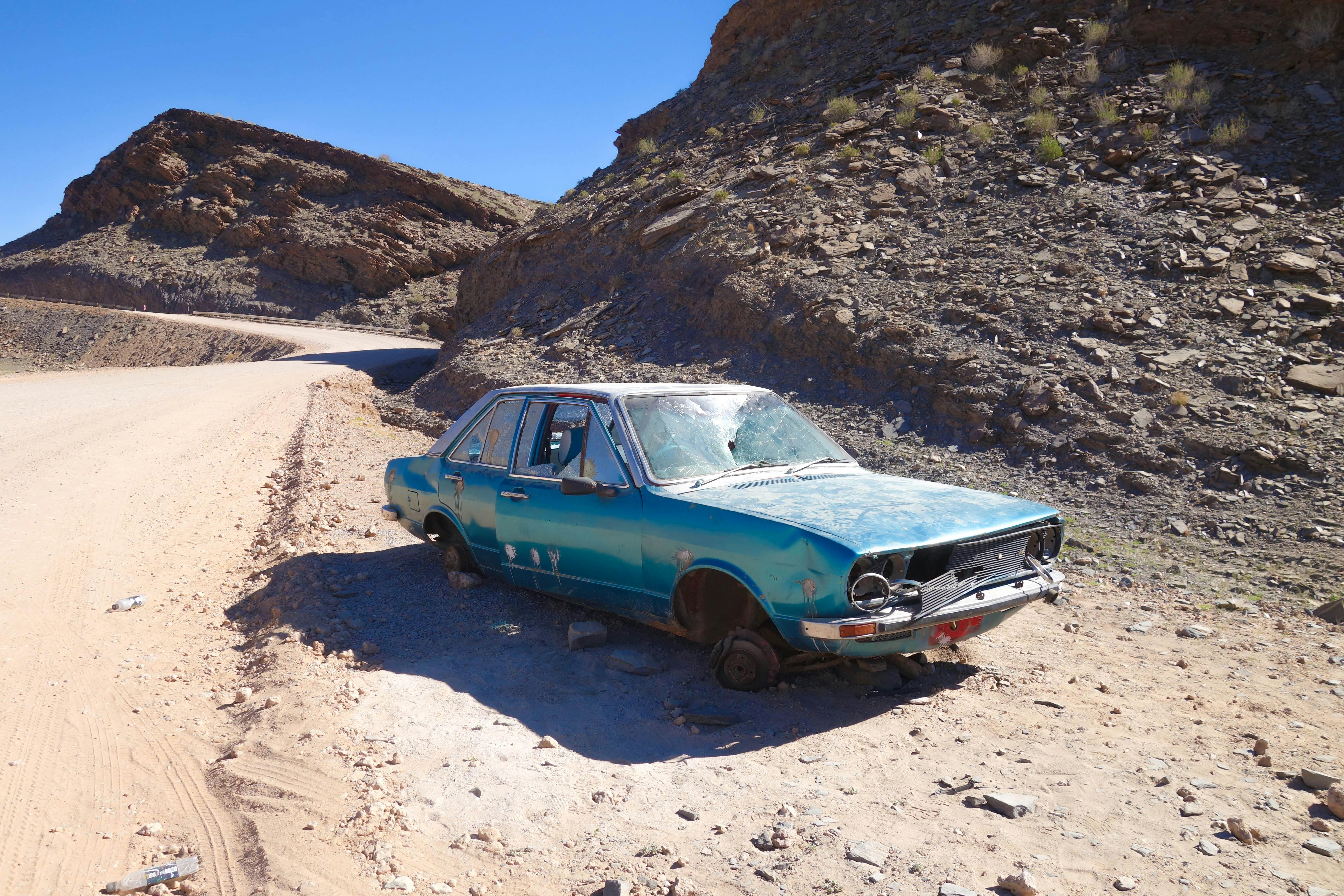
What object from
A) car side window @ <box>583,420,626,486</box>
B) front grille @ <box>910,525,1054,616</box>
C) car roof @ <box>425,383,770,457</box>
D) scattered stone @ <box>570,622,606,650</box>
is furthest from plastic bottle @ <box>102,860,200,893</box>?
Result: car roof @ <box>425,383,770,457</box>

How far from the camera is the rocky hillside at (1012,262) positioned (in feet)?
30.2

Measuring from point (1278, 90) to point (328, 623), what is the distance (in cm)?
1638

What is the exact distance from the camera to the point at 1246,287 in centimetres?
1076

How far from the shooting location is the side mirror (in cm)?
486

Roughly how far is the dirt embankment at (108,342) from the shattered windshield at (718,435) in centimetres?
2889

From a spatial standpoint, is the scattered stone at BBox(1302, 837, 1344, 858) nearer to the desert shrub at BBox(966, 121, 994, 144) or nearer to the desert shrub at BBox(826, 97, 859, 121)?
the desert shrub at BBox(966, 121, 994, 144)

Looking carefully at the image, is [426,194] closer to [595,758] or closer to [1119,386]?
[1119,386]

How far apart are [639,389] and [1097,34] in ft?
52.9

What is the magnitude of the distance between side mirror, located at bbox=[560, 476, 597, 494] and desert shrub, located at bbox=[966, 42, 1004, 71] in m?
16.3

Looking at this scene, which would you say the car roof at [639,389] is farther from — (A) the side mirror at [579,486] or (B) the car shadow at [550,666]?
(B) the car shadow at [550,666]

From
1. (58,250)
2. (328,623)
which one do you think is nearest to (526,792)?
(328,623)

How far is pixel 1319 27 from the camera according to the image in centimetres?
1473

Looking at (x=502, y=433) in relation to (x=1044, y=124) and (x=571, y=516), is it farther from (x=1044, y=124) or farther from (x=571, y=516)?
(x=1044, y=124)

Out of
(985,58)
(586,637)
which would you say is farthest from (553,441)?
(985,58)
